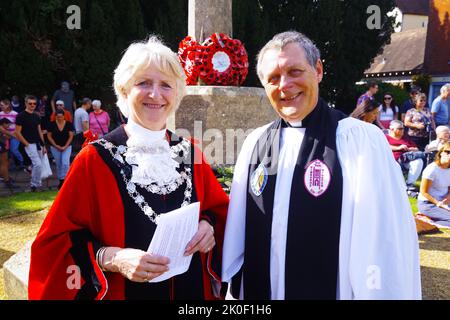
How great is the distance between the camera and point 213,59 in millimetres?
5633

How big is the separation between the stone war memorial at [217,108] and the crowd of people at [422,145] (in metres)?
1.33

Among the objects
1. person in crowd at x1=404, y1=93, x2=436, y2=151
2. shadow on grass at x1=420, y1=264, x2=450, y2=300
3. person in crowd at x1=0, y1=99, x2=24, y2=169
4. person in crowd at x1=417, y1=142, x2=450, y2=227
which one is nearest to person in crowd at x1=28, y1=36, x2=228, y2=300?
shadow on grass at x1=420, y1=264, x2=450, y2=300

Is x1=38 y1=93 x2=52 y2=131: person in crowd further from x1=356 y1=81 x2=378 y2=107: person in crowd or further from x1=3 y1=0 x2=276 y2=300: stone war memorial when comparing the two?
x1=356 y1=81 x2=378 y2=107: person in crowd

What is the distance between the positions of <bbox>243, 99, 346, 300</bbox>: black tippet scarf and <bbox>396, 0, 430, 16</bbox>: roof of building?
4222cm

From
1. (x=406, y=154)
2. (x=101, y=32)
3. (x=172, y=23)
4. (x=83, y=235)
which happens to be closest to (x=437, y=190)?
(x=406, y=154)

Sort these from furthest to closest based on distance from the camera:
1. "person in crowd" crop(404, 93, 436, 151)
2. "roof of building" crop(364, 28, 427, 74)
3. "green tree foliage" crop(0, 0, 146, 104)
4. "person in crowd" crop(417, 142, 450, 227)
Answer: "roof of building" crop(364, 28, 427, 74), "green tree foliage" crop(0, 0, 146, 104), "person in crowd" crop(404, 93, 436, 151), "person in crowd" crop(417, 142, 450, 227)

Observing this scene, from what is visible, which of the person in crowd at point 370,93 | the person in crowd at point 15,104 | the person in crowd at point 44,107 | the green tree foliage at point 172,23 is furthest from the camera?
the green tree foliage at point 172,23

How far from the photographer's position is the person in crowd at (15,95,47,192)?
7660 mm

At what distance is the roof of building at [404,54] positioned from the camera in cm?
Result: 2697

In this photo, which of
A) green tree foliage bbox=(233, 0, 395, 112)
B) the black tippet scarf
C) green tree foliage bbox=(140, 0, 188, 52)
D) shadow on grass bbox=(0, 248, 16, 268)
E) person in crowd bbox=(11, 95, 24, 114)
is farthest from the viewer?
green tree foliage bbox=(233, 0, 395, 112)

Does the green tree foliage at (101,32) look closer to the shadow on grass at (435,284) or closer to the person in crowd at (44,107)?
the person in crowd at (44,107)

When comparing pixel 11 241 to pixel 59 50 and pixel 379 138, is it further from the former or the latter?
pixel 59 50

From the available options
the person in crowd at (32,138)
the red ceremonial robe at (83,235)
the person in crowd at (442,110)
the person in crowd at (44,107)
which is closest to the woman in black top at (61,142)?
the person in crowd at (32,138)

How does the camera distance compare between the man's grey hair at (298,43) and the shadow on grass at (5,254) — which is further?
the shadow on grass at (5,254)
